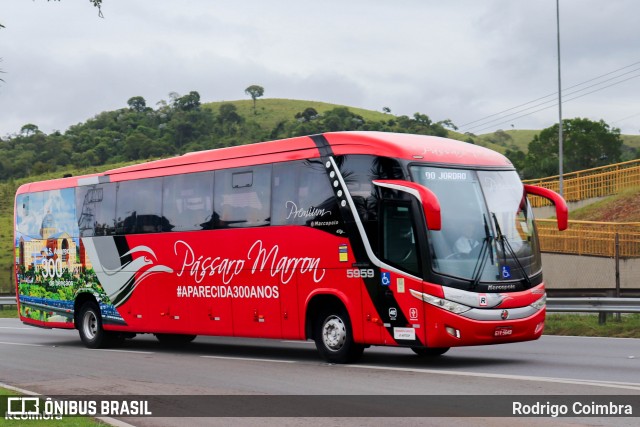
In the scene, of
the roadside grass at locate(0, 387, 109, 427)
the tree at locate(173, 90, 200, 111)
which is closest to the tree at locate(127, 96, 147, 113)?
the tree at locate(173, 90, 200, 111)

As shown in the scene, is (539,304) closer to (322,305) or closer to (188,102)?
(322,305)

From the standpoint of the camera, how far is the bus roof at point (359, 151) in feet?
47.5

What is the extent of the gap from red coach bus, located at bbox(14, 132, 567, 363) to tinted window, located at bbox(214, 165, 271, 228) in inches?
1.2

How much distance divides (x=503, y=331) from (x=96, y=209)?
408 inches

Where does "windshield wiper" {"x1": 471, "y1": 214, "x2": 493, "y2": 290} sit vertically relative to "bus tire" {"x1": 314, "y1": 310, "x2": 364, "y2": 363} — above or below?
above

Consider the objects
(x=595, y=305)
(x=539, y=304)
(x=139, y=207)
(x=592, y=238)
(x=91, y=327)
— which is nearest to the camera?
(x=539, y=304)

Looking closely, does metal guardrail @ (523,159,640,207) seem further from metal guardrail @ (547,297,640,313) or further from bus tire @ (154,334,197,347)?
bus tire @ (154,334,197,347)

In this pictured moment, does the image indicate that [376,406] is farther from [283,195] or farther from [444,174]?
[283,195]

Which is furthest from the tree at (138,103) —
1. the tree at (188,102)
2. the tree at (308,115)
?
the tree at (308,115)

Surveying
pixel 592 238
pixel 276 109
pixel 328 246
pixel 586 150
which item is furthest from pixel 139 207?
pixel 276 109

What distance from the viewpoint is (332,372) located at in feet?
46.1

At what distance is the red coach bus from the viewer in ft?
45.4

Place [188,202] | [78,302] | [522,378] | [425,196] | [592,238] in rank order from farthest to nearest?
1. [592,238]
2. [78,302]
3. [188,202]
4. [425,196]
5. [522,378]

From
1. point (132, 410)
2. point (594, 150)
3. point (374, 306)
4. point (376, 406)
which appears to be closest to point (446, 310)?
point (374, 306)
